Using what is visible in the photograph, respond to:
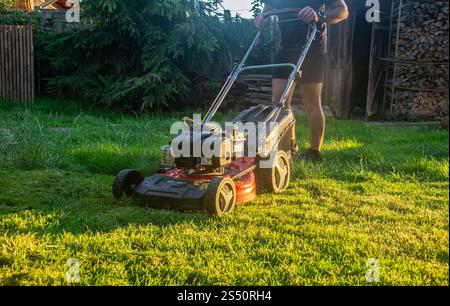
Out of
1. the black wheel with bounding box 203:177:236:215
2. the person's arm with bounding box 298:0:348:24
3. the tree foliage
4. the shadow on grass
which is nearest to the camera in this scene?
the shadow on grass

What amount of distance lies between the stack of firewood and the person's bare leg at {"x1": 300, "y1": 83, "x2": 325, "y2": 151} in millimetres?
3477

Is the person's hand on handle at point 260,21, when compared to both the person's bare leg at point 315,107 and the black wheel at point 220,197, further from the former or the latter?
the black wheel at point 220,197

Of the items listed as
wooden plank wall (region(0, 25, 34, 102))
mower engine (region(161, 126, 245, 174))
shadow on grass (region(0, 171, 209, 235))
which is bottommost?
shadow on grass (region(0, 171, 209, 235))

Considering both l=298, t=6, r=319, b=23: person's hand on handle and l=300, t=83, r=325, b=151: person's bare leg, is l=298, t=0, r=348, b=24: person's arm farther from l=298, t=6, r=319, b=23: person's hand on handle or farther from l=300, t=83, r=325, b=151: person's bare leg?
l=300, t=83, r=325, b=151: person's bare leg

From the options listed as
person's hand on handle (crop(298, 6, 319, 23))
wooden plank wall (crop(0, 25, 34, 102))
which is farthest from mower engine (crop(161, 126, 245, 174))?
wooden plank wall (crop(0, 25, 34, 102))

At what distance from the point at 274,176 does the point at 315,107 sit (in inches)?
38.0

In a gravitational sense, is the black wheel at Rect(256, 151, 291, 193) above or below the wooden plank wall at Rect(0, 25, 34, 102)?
below

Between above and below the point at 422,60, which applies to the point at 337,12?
above

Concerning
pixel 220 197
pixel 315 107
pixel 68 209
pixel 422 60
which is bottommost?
pixel 68 209

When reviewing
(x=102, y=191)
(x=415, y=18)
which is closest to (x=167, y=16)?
(x=415, y=18)

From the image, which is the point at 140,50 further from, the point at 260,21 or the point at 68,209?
the point at 68,209

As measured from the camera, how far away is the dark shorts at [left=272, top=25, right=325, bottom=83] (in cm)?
359

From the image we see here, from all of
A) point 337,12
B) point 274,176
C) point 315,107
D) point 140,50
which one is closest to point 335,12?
point 337,12

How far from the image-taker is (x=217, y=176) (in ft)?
8.88
